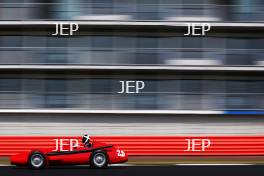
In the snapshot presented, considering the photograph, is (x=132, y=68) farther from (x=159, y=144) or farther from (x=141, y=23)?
(x=159, y=144)

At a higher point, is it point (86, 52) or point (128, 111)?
point (86, 52)

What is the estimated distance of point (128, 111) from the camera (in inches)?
1101

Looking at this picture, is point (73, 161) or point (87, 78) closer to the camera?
point (73, 161)

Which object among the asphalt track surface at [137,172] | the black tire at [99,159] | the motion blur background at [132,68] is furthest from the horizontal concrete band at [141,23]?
the asphalt track surface at [137,172]

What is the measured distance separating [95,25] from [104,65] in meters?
1.84

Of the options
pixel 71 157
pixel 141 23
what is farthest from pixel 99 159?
pixel 141 23

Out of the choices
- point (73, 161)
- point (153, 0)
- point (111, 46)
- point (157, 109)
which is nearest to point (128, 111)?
point (157, 109)

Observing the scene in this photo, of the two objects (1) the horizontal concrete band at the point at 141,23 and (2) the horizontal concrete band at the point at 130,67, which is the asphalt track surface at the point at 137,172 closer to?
(2) the horizontal concrete band at the point at 130,67

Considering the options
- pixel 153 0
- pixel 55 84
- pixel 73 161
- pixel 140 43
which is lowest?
pixel 73 161

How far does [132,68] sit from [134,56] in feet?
2.77

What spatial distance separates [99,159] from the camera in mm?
18609

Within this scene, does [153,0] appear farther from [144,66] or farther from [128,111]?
A: [128,111]

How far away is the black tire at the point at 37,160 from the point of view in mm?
18344

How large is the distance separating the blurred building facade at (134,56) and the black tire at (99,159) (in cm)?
957
